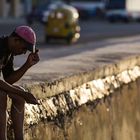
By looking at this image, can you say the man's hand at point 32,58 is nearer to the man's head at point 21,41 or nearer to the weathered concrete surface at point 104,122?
the man's head at point 21,41

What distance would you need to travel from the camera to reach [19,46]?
5.67 meters

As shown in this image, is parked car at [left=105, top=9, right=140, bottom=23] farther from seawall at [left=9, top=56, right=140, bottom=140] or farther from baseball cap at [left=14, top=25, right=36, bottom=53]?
baseball cap at [left=14, top=25, right=36, bottom=53]

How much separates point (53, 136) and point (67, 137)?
41 cm

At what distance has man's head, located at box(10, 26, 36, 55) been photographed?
565cm

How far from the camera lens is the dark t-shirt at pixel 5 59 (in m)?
5.60

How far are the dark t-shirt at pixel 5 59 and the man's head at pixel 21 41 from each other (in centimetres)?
5

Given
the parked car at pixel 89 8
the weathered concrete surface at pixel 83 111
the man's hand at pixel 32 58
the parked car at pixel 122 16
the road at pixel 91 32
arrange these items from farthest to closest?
the parked car at pixel 89 8 → the parked car at pixel 122 16 → the road at pixel 91 32 → the weathered concrete surface at pixel 83 111 → the man's hand at pixel 32 58

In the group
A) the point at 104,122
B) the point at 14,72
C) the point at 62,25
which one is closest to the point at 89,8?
the point at 62,25

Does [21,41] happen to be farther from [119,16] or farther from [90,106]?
[119,16]

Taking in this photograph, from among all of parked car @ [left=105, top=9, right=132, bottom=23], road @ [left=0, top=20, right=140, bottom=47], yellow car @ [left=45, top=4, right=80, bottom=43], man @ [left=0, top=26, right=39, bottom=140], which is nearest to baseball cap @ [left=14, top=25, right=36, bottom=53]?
man @ [left=0, top=26, right=39, bottom=140]

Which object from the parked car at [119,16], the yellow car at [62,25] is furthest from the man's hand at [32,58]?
the parked car at [119,16]

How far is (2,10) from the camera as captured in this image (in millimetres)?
56750

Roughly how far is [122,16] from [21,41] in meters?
54.4

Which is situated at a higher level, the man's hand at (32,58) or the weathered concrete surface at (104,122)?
the man's hand at (32,58)
